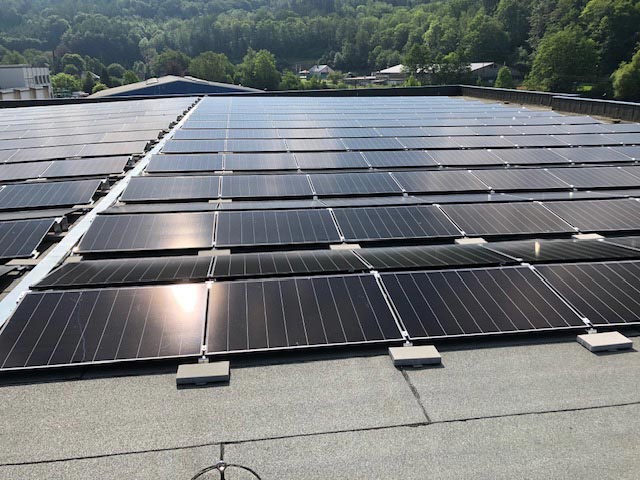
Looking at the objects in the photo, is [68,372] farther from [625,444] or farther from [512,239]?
[512,239]

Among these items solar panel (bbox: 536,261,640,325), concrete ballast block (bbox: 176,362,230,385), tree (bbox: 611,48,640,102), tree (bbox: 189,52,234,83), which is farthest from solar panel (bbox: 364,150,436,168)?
tree (bbox: 189,52,234,83)

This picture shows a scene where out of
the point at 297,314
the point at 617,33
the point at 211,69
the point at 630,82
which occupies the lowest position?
the point at 297,314

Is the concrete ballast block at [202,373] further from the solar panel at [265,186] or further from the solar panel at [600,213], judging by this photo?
the solar panel at [600,213]

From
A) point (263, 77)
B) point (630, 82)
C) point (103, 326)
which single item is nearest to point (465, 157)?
point (103, 326)

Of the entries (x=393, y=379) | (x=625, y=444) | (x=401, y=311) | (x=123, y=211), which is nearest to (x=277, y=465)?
(x=393, y=379)

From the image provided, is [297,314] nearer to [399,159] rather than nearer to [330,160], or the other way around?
[330,160]

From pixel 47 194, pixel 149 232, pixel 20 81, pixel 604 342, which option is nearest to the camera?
pixel 604 342

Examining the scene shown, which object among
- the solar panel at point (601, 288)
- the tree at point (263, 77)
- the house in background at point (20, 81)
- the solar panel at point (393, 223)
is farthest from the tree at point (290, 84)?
the solar panel at point (601, 288)
